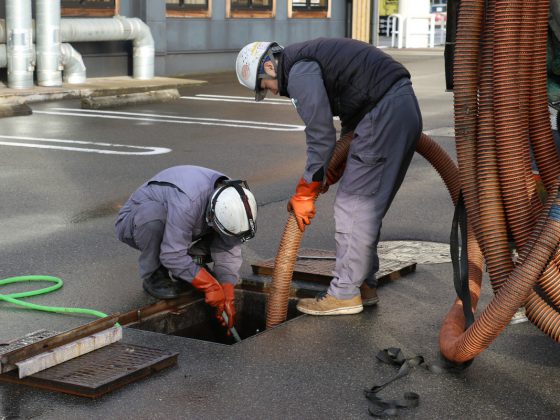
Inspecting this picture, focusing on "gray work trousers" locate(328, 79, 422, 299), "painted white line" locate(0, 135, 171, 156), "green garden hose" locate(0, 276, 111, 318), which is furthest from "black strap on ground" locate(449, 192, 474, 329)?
"painted white line" locate(0, 135, 171, 156)

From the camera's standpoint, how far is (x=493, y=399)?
4527mm

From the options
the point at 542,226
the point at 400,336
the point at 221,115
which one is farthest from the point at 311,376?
the point at 221,115

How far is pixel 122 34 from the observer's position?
18.0m

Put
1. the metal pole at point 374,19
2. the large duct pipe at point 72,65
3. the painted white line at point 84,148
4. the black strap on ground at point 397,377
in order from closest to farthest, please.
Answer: the black strap on ground at point 397,377 < the painted white line at point 84,148 < the large duct pipe at point 72,65 < the metal pole at point 374,19

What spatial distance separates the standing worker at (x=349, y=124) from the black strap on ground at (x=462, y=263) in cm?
60

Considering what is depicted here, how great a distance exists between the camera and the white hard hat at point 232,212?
559cm

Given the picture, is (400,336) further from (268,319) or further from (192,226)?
(192,226)

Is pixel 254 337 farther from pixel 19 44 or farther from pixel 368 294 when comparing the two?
pixel 19 44

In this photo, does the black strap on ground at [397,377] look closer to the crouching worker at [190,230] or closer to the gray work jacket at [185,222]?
the crouching worker at [190,230]

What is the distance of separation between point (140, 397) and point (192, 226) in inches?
59.8

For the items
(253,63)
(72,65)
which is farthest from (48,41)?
(253,63)

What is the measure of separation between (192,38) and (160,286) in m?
15.7

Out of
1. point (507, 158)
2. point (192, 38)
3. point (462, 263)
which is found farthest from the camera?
point (192, 38)

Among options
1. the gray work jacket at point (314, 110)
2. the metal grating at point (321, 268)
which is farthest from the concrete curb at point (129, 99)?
the gray work jacket at point (314, 110)
